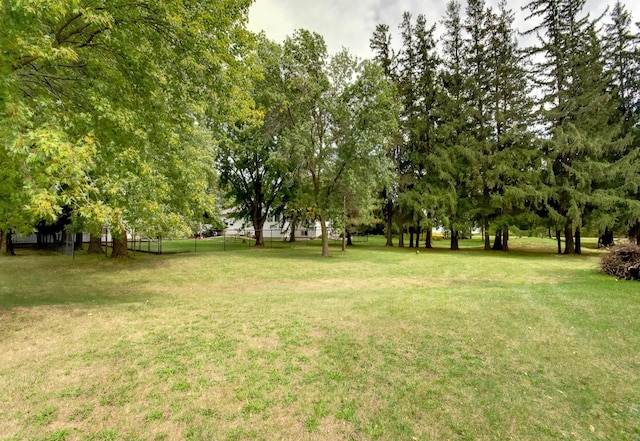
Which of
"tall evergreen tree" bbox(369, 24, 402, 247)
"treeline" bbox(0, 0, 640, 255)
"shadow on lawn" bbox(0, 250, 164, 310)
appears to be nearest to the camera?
"treeline" bbox(0, 0, 640, 255)

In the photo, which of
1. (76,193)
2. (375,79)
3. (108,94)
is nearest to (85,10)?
(108,94)

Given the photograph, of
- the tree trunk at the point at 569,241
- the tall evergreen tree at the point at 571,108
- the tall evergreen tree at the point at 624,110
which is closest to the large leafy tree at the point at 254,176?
the tall evergreen tree at the point at 571,108

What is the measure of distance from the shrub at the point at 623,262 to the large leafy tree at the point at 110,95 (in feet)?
41.1

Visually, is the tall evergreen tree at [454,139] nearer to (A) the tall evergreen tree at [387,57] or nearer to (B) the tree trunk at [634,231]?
(A) the tall evergreen tree at [387,57]

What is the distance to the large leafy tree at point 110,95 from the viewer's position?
4.00 meters

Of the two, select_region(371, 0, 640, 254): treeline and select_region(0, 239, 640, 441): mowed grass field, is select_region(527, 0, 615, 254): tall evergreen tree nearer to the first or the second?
select_region(371, 0, 640, 254): treeline

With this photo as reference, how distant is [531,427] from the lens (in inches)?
117

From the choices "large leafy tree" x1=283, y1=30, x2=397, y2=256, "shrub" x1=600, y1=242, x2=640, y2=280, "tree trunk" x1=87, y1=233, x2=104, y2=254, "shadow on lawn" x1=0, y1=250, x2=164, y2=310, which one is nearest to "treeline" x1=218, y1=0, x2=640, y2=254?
"large leafy tree" x1=283, y1=30, x2=397, y2=256

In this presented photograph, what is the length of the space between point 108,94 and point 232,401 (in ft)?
19.2

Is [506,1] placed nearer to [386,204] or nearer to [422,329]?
[386,204]

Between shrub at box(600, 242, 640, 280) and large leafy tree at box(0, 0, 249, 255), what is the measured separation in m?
12.5

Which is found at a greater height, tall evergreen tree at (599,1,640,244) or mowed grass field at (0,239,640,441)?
tall evergreen tree at (599,1,640,244)

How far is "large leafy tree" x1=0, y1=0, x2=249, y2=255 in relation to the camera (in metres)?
4.00

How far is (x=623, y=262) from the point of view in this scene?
9961 mm
